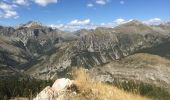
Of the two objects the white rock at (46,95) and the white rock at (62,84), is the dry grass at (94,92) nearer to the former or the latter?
the white rock at (62,84)

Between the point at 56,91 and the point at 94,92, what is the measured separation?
5.54ft

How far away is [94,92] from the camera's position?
1345cm

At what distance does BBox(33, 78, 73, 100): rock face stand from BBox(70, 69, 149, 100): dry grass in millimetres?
480

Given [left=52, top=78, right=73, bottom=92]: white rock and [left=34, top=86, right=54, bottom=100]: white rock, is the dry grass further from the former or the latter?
[left=34, top=86, right=54, bottom=100]: white rock

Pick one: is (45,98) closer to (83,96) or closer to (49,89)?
(49,89)

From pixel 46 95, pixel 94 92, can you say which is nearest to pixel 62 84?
pixel 46 95

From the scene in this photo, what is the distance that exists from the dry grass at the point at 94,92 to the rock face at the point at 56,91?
48cm

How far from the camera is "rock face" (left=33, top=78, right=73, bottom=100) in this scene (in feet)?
42.6

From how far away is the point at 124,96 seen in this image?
42.8 ft

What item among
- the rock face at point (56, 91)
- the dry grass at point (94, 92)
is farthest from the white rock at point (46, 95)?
the dry grass at point (94, 92)

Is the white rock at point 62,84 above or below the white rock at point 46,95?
above

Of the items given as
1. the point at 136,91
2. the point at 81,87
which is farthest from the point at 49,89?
the point at 136,91

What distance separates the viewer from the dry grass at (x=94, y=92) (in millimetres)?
13008

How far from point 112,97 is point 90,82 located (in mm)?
1531
